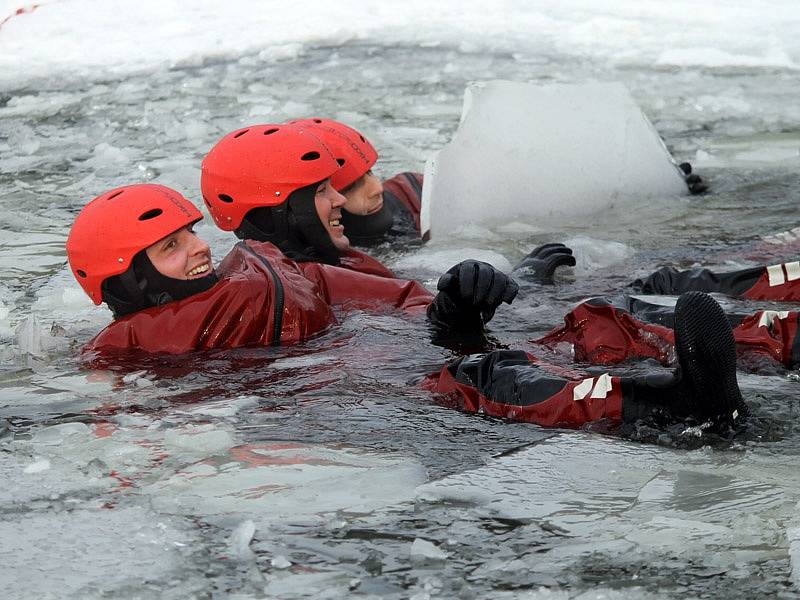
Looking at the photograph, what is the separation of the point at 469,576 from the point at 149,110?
721 cm

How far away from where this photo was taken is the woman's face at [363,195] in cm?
619

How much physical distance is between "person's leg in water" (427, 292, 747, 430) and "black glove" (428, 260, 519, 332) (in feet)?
1.59

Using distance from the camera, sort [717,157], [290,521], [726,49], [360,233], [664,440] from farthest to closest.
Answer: [726,49]
[717,157]
[360,233]
[664,440]
[290,521]

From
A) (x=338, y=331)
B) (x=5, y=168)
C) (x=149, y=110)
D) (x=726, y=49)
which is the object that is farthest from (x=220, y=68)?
(x=338, y=331)

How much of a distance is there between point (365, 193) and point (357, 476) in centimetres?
281

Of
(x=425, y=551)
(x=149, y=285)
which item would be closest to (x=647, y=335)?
(x=425, y=551)

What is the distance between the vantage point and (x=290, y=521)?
331cm

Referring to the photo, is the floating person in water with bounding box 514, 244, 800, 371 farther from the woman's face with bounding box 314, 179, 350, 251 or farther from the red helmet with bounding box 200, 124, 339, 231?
the red helmet with bounding box 200, 124, 339, 231

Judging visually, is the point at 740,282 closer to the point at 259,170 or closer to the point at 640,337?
the point at 640,337

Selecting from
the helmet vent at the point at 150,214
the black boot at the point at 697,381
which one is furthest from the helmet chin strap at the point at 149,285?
the black boot at the point at 697,381

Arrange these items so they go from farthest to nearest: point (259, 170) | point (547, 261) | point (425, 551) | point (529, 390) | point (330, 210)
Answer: point (547, 261), point (330, 210), point (259, 170), point (529, 390), point (425, 551)

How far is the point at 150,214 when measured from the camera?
4766mm

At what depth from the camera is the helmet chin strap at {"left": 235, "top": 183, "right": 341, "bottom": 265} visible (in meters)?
5.46

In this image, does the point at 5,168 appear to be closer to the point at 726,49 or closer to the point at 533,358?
the point at 533,358
